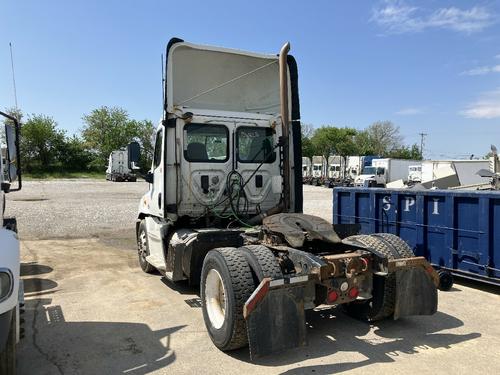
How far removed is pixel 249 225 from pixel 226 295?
242cm

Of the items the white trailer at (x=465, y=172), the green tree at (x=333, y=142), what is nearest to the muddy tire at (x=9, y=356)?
the white trailer at (x=465, y=172)

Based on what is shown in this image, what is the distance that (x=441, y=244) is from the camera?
7.86 m

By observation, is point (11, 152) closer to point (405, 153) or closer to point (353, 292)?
point (353, 292)

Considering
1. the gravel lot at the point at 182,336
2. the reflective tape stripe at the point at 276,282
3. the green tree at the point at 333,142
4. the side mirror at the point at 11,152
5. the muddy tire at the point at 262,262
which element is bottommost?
the gravel lot at the point at 182,336

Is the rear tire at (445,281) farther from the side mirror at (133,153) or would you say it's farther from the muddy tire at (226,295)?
the side mirror at (133,153)

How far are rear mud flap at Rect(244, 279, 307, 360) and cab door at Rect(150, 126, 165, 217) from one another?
323 centimetres

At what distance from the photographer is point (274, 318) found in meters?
4.21

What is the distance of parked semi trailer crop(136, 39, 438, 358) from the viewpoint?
4488mm

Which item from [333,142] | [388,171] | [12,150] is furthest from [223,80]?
[333,142]

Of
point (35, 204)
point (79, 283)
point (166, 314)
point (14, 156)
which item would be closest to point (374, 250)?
point (166, 314)

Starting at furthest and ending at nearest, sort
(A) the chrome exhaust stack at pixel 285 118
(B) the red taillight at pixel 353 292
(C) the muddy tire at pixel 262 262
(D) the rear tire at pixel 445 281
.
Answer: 1. (D) the rear tire at pixel 445 281
2. (A) the chrome exhaust stack at pixel 285 118
3. (B) the red taillight at pixel 353 292
4. (C) the muddy tire at pixel 262 262

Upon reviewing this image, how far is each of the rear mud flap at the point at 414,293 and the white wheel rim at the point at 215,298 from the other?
1.95 metres

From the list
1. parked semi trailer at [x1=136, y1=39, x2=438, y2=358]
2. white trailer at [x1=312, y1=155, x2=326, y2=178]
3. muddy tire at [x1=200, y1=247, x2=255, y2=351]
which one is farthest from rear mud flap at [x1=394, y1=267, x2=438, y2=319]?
white trailer at [x1=312, y1=155, x2=326, y2=178]

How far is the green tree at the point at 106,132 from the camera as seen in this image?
7797 centimetres
